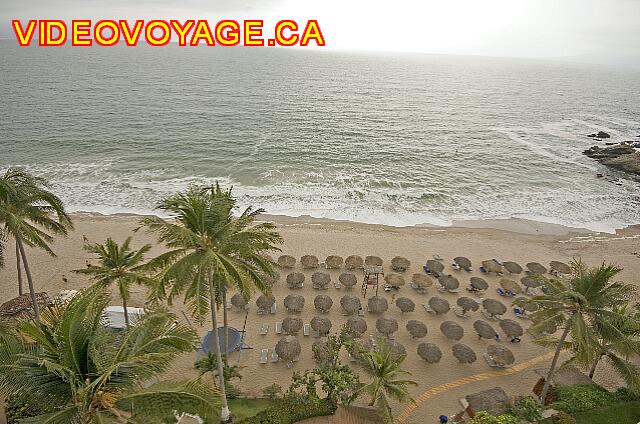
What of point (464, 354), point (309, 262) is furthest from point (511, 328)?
point (309, 262)

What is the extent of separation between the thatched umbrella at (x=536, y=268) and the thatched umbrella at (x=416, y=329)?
10.8 metres

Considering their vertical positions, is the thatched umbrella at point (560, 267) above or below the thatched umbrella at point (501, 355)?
above

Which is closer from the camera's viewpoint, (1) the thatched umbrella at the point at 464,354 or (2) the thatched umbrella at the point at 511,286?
(1) the thatched umbrella at the point at 464,354

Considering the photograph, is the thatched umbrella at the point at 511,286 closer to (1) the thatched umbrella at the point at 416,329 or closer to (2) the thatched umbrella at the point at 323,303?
(1) the thatched umbrella at the point at 416,329

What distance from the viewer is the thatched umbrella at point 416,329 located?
19875mm

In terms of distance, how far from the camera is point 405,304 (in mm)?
21844

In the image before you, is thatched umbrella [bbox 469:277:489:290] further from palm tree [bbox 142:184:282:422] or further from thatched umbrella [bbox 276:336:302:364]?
palm tree [bbox 142:184:282:422]

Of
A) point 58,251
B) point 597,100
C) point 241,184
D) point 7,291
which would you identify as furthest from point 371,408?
point 597,100

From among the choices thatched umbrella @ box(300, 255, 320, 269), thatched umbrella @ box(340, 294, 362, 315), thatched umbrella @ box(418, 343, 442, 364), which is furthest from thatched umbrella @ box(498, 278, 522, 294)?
thatched umbrella @ box(300, 255, 320, 269)

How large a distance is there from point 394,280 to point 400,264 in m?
2.47

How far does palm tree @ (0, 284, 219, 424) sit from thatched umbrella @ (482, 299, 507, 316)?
18394 mm

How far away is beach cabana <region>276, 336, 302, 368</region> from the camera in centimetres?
1788

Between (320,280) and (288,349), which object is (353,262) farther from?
(288,349)

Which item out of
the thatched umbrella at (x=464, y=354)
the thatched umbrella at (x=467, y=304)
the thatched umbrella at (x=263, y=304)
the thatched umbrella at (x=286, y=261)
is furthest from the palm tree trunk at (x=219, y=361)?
the thatched umbrella at (x=467, y=304)
